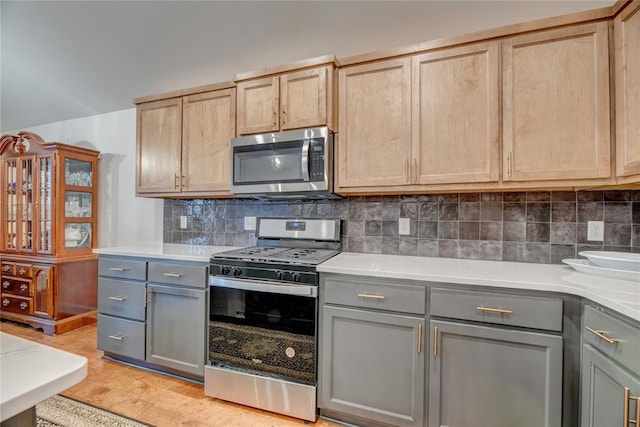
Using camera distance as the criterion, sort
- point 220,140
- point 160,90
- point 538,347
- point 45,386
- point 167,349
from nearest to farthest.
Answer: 1. point 45,386
2. point 538,347
3. point 167,349
4. point 220,140
5. point 160,90

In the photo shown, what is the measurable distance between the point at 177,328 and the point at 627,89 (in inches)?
114

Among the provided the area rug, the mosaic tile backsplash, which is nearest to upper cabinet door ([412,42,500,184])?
the mosaic tile backsplash

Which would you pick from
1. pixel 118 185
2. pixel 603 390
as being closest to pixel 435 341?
pixel 603 390

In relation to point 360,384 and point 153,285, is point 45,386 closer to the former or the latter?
point 360,384

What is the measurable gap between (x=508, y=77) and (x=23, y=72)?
440cm

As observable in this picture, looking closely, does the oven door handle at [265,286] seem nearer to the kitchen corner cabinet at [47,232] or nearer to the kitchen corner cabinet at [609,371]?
the kitchen corner cabinet at [609,371]

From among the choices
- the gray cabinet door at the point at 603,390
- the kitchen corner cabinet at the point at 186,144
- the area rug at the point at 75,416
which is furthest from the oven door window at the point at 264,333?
the gray cabinet door at the point at 603,390

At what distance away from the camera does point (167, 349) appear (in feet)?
7.06

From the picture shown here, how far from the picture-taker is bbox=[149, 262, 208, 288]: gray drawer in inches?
80.7

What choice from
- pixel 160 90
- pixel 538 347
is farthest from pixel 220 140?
pixel 538 347

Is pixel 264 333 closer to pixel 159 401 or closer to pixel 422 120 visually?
pixel 159 401

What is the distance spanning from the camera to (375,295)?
5.32ft

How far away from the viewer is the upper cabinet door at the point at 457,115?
1710 mm

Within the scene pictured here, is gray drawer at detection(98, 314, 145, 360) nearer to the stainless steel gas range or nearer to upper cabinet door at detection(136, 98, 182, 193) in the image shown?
the stainless steel gas range
